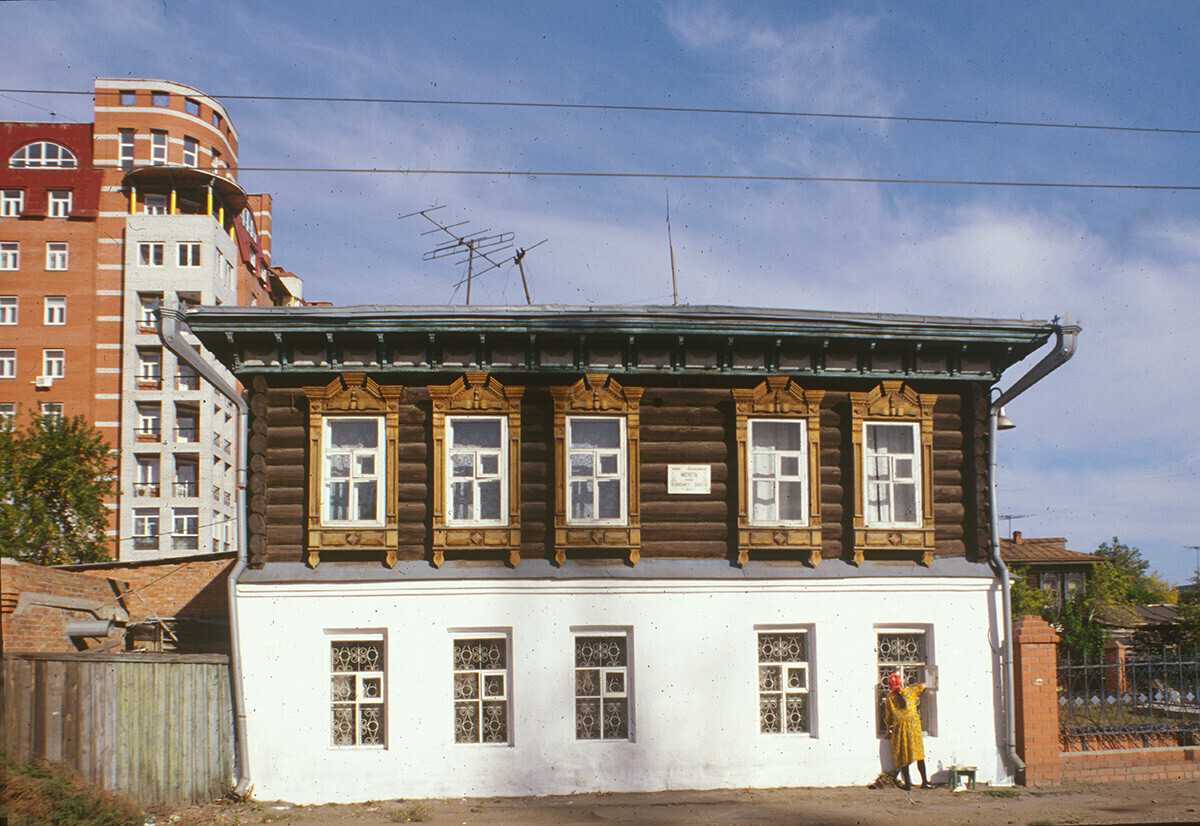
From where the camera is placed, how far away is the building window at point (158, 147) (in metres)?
50.0

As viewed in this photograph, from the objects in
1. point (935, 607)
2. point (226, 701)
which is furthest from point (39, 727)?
point (935, 607)

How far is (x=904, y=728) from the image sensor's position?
14695 mm

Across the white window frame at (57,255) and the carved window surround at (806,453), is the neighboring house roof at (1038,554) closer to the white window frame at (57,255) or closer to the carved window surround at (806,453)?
the carved window surround at (806,453)

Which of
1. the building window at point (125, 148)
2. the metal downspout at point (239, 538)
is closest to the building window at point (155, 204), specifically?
the building window at point (125, 148)

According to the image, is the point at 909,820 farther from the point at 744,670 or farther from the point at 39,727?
the point at 39,727

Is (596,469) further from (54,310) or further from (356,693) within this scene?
(54,310)

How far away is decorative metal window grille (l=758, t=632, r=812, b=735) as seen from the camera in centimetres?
1506

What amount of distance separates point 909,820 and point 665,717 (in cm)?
364

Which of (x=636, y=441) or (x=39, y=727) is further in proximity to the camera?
(x=636, y=441)

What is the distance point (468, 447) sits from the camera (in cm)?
1537

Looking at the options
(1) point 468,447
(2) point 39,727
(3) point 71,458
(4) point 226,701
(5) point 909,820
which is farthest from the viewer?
(3) point 71,458

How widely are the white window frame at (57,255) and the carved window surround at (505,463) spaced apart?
42.2 m

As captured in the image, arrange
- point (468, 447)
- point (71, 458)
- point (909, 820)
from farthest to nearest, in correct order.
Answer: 1. point (71, 458)
2. point (468, 447)
3. point (909, 820)

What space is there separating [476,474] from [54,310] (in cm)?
4243
